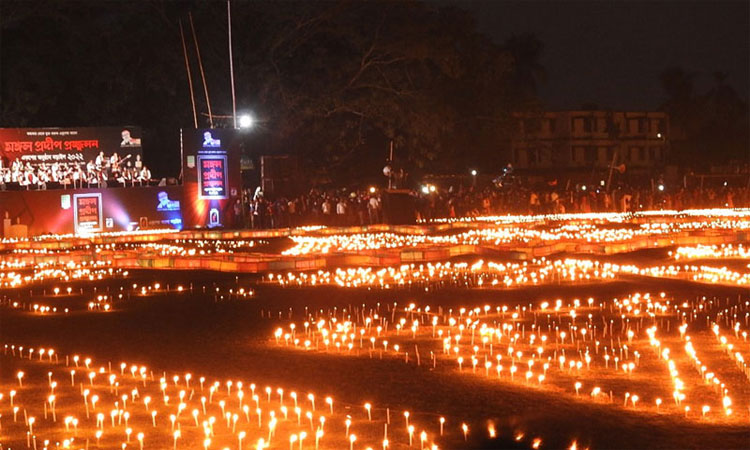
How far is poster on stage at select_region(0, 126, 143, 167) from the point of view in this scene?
4178cm

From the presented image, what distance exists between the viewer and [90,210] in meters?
41.2

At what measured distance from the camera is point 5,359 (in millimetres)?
13133

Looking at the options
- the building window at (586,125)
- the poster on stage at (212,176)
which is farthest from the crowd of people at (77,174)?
the building window at (586,125)

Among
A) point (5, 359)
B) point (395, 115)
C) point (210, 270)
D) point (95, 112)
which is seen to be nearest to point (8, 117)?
point (95, 112)

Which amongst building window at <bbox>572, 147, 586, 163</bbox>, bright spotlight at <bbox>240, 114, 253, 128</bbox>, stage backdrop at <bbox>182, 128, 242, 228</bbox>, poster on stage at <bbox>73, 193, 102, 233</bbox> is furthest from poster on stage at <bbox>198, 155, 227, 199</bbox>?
building window at <bbox>572, 147, 586, 163</bbox>

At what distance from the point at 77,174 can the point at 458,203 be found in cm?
1897

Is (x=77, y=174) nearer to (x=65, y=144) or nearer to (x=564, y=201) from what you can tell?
(x=65, y=144)

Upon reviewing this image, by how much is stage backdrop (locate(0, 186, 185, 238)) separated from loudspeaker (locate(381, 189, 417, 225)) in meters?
9.77

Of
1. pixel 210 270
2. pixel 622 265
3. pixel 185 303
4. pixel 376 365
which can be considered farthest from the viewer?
pixel 210 270

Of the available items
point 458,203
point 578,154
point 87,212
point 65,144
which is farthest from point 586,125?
point 87,212

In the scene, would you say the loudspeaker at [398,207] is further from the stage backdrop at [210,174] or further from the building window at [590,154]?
the building window at [590,154]

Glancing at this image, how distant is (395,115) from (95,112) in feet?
49.4

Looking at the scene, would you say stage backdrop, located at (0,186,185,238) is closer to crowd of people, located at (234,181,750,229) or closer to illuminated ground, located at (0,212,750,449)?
crowd of people, located at (234,181,750,229)

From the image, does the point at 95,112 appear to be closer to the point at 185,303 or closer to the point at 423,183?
the point at 423,183
